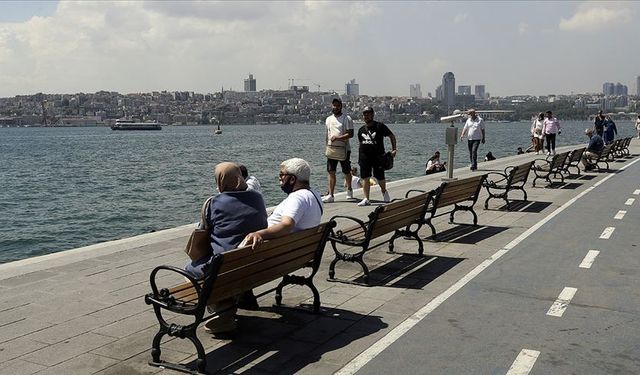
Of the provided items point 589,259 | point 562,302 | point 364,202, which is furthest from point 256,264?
point 364,202

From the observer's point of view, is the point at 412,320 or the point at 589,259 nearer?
the point at 412,320

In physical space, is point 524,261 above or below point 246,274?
below

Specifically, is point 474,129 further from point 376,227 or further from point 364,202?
point 376,227

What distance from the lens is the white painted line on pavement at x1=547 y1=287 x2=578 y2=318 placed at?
6305 millimetres

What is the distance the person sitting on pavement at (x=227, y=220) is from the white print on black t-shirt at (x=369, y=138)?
6.89 meters

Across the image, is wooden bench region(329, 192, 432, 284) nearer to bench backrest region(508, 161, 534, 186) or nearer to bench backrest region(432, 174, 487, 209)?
bench backrest region(432, 174, 487, 209)

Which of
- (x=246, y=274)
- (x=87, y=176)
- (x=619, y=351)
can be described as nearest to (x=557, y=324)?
(x=619, y=351)

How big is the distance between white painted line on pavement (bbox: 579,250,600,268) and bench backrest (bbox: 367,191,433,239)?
6.47 feet

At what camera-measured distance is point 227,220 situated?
18.1 ft

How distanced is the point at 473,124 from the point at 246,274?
15405 millimetres

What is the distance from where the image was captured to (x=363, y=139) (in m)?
12.4

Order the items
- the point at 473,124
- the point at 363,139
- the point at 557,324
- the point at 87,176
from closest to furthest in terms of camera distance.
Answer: the point at 557,324 → the point at 363,139 → the point at 473,124 → the point at 87,176

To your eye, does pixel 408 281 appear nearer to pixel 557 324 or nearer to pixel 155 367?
pixel 557 324

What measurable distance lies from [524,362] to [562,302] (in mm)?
1754
